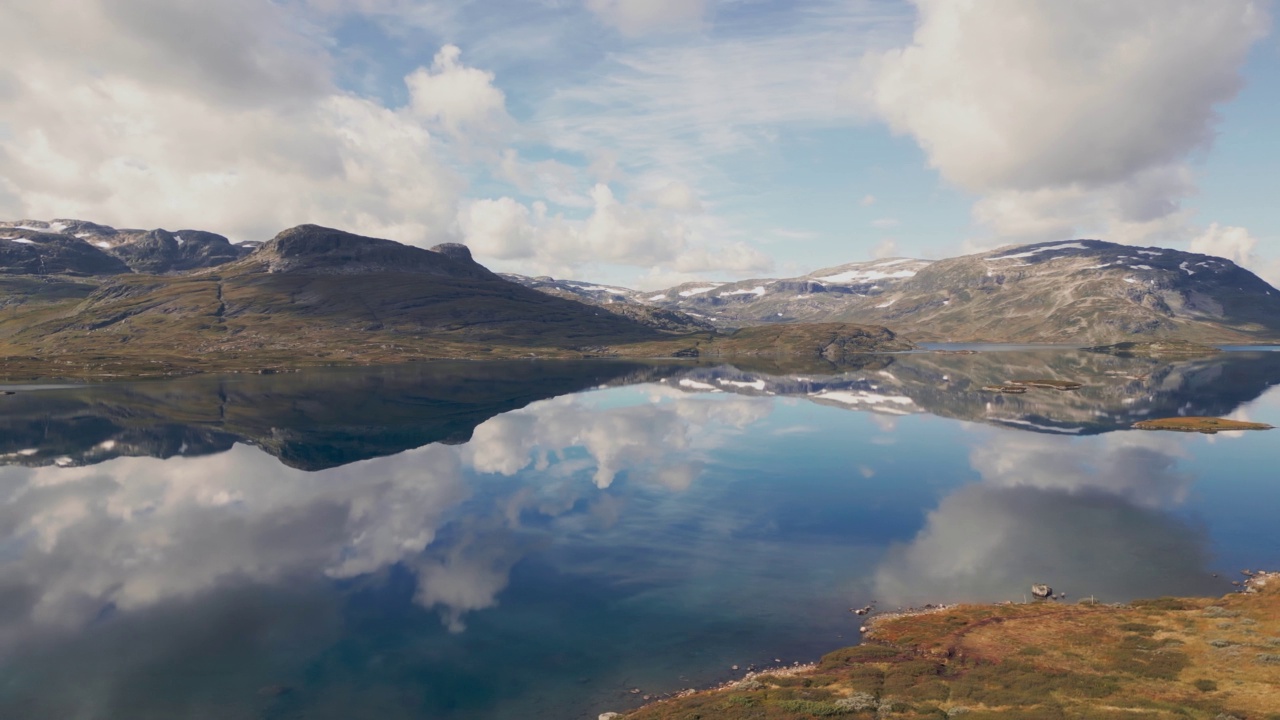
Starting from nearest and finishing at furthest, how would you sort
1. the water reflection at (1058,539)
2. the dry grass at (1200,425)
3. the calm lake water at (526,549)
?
the calm lake water at (526,549) < the water reflection at (1058,539) < the dry grass at (1200,425)

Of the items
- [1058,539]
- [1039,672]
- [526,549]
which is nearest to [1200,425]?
[1058,539]

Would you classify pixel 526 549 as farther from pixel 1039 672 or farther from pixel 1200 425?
pixel 1200 425

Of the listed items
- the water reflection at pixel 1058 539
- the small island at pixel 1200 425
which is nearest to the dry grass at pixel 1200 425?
the small island at pixel 1200 425

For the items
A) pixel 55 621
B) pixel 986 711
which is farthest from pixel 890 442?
pixel 55 621

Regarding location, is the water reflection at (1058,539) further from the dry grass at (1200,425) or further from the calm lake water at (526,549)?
the dry grass at (1200,425)

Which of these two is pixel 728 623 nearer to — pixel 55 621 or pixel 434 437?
pixel 55 621
